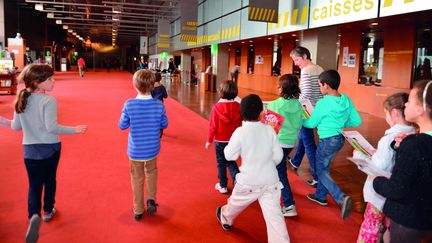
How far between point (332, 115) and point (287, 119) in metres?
0.40

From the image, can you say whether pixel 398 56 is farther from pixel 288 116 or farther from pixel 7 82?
pixel 7 82

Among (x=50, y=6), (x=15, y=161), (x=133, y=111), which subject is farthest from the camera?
(x=50, y=6)

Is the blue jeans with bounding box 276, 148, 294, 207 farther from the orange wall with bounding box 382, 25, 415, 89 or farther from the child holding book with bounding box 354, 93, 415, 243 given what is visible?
the orange wall with bounding box 382, 25, 415, 89

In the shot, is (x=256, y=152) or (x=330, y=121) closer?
(x=256, y=152)

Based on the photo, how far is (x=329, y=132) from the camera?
3.27m

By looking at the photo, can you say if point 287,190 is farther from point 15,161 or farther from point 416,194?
point 15,161

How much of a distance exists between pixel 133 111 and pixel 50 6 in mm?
26523

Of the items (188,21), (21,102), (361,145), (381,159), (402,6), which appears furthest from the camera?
(188,21)

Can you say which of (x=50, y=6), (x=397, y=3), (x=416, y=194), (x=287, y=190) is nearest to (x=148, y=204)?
(x=287, y=190)

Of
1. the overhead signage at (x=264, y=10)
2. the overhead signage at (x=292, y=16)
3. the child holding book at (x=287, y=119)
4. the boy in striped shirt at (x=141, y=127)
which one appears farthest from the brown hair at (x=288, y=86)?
the overhead signage at (x=264, y=10)

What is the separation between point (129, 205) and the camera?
3.42 metres

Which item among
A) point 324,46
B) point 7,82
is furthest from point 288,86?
point 7,82

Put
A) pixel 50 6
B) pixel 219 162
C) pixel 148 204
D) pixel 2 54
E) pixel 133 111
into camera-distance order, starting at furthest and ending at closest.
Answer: pixel 50 6
pixel 2 54
pixel 219 162
pixel 148 204
pixel 133 111

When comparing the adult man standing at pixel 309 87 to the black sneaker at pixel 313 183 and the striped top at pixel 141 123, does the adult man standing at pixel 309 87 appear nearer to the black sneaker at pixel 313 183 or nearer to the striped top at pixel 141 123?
the black sneaker at pixel 313 183
